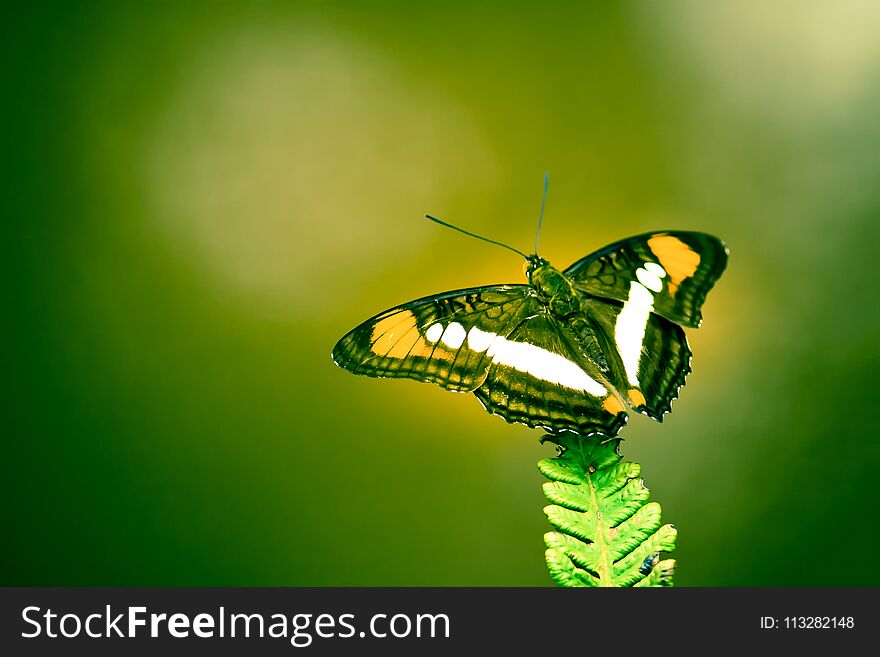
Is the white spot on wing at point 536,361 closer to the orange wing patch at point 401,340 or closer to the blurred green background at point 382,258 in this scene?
the orange wing patch at point 401,340

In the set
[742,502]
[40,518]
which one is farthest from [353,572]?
[742,502]

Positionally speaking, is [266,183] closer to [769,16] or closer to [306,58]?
[306,58]

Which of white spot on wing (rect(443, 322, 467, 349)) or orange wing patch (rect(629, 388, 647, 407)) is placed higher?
white spot on wing (rect(443, 322, 467, 349))

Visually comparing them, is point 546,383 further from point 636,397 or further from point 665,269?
point 665,269

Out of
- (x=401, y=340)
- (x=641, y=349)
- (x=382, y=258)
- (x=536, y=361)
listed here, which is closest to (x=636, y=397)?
(x=641, y=349)

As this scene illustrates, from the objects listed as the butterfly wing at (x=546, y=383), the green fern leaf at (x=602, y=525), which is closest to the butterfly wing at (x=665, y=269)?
the butterfly wing at (x=546, y=383)

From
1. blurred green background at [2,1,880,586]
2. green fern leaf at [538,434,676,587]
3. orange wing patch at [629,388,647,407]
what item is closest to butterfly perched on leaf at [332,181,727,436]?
orange wing patch at [629,388,647,407]

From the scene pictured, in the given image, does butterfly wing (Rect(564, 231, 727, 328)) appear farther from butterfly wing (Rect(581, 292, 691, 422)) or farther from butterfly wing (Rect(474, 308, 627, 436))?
butterfly wing (Rect(474, 308, 627, 436))
